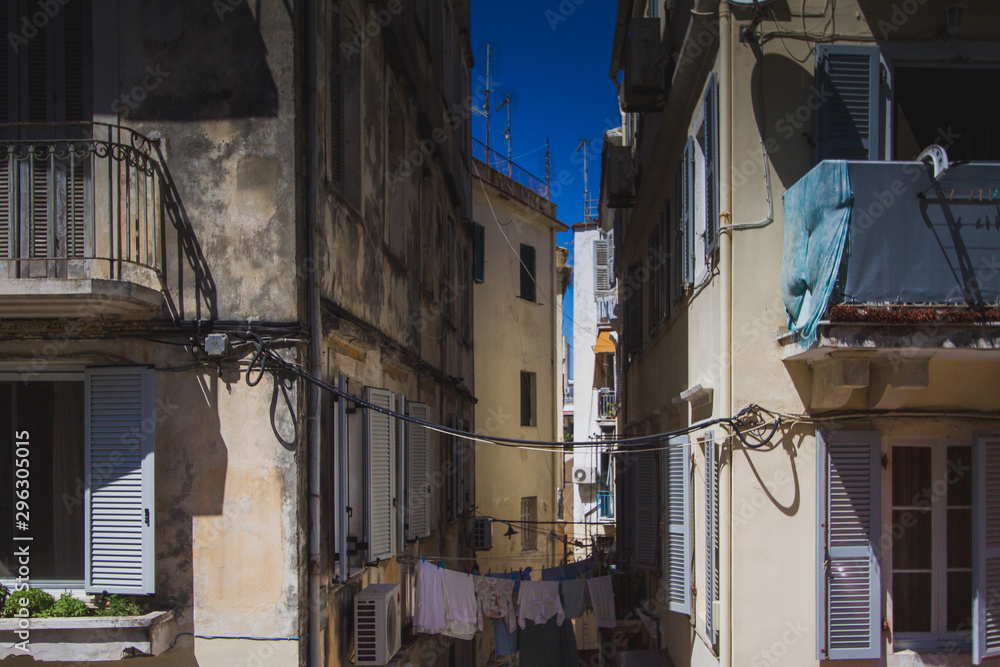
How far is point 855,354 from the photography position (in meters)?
6.59

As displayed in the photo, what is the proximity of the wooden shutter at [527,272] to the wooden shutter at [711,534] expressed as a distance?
16.9m

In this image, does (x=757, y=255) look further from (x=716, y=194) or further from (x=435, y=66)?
(x=435, y=66)

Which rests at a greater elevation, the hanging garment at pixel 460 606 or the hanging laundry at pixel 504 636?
the hanging garment at pixel 460 606

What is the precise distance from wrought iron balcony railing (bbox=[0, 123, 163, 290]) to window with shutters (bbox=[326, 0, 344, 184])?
1.92 metres

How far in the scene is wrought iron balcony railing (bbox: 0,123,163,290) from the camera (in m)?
6.84

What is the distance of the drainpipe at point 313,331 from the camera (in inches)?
281

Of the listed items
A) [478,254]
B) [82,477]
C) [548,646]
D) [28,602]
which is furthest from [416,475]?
[478,254]

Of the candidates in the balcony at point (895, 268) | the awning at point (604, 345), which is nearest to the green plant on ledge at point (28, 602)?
the balcony at point (895, 268)

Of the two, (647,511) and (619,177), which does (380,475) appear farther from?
(619,177)

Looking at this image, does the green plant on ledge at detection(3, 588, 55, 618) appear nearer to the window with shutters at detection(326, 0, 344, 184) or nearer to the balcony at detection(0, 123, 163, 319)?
the balcony at detection(0, 123, 163, 319)

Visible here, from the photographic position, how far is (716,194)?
7.61 meters

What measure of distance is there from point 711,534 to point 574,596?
12.6ft

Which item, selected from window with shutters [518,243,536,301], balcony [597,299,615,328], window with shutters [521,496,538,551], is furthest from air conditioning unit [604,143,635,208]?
balcony [597,299,615,328]

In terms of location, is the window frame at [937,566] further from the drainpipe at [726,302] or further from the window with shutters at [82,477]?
→ the window with shutters at [82,477]
